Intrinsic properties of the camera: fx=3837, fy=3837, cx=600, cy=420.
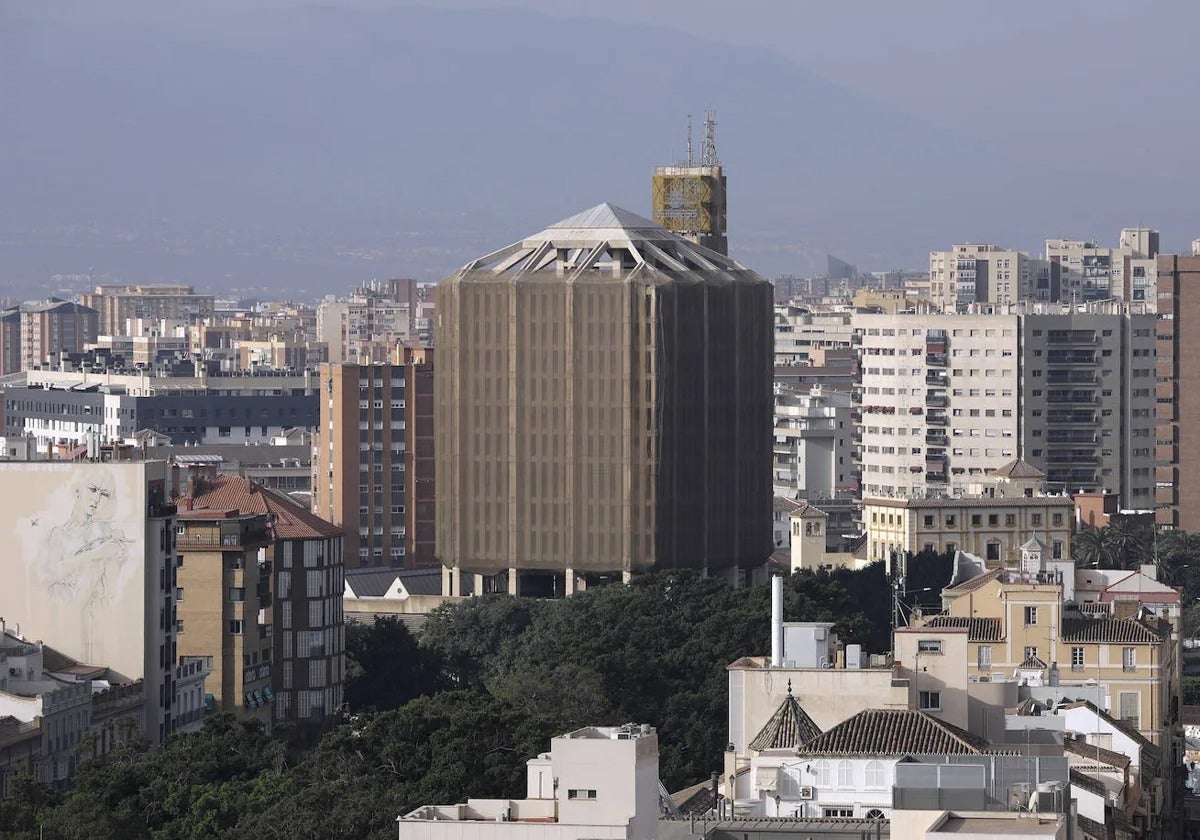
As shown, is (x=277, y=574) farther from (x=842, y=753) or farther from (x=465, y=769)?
(x=842, y=753)

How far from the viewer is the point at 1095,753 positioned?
71938mm

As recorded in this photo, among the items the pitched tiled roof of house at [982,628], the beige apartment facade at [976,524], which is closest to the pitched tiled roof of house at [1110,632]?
the pitched tiled roof of house at [982,628]

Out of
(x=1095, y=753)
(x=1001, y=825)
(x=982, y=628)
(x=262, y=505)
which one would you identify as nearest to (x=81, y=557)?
(x=262, y=505)

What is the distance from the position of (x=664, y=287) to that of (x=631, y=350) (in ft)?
10.9

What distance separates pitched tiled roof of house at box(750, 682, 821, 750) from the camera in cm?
6712

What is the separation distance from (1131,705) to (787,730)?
28101mm

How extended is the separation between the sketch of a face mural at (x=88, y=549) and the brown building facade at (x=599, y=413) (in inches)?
2391

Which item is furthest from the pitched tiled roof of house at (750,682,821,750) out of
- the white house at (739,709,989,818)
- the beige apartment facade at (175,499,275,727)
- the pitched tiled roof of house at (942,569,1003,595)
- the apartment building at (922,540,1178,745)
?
the beige apartment facade at (175,499,275,727)

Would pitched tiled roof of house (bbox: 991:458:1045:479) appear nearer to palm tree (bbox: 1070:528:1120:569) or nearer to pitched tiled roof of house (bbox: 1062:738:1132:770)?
palm tree (bbox: 1070:528:1120:569)

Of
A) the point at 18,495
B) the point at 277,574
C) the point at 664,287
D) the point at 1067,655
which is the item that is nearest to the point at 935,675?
the point at 1067,655

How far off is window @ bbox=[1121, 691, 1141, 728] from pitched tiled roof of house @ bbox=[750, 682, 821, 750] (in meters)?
25.6

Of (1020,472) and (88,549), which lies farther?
(1020,472)

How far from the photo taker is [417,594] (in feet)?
587

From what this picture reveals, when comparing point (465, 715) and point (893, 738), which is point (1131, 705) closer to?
point (465, 715)
